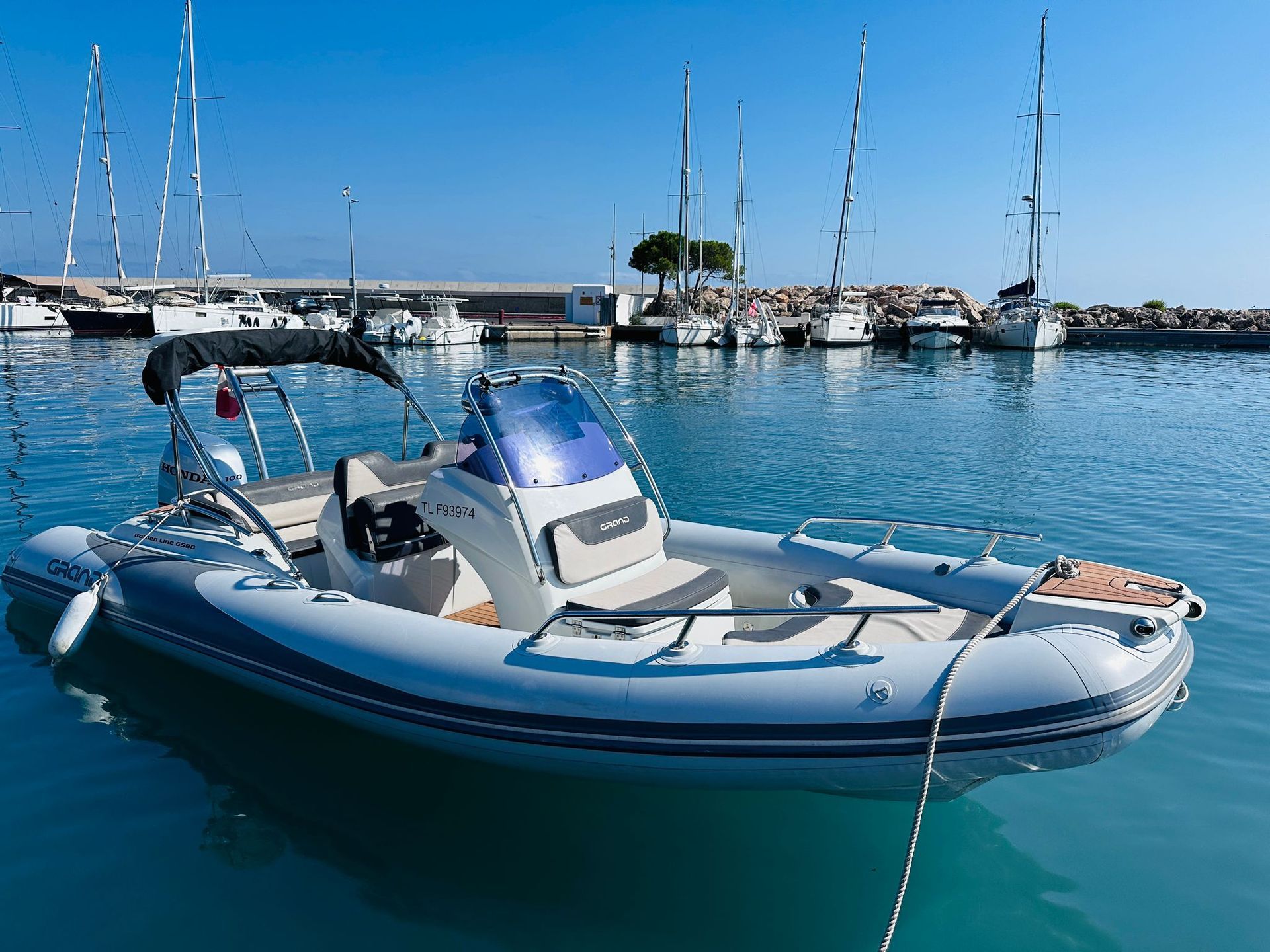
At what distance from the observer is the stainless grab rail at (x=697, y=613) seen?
3.45 meters

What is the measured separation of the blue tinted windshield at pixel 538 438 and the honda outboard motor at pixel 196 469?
2.76 m

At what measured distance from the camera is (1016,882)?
374 cm

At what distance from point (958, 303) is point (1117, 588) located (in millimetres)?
53911

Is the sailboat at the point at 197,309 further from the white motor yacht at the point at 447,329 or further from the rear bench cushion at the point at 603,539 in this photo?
the rear bench cushion at the point at 603,539

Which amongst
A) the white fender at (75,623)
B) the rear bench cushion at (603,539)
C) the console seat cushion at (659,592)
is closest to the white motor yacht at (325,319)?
the white fender at (75,623)

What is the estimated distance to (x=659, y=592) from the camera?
432 centimetres

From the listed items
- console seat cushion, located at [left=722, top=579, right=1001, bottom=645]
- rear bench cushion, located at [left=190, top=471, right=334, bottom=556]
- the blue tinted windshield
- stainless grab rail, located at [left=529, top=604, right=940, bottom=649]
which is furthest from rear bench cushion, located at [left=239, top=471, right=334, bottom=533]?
console seat cushion, located at [left=722, top=579, right=1001, bottom=645]

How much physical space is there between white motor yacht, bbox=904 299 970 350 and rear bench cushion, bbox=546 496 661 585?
3931cm

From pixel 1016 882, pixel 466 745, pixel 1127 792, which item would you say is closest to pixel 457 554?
pixel 466 745

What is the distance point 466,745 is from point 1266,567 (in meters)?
7.13

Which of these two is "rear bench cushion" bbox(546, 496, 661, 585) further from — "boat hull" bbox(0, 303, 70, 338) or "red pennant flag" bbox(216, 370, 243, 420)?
"boat hull" bbox(0, 303, 70, 338)

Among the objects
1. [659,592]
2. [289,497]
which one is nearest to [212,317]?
[289,497]

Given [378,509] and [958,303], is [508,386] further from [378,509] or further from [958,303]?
[958,303]

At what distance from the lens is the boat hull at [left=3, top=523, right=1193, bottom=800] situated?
3264 mm
